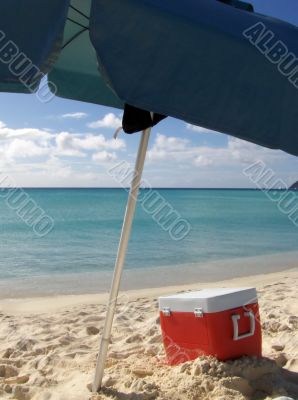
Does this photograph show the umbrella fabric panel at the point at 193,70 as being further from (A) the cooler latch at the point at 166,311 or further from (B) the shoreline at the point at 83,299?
(B) the shoreline at the point at 83,299

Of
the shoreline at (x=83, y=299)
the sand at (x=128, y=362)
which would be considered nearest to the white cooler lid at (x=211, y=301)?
the sand at (x=128, y=362)

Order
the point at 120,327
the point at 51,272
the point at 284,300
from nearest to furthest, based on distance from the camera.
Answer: the point at 120,327
the point at 284,300
the point at 51,272

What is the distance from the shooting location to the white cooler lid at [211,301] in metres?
3.11

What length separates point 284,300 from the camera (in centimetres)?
610

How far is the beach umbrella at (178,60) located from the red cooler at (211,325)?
1514mm

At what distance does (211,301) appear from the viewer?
3.10 m

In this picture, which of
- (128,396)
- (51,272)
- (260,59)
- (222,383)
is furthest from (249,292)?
(51,272)

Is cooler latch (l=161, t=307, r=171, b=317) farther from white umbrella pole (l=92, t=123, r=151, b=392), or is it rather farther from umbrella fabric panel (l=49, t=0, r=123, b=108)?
umbrella fabric panel (l=49, t=0, r=123, b=108)

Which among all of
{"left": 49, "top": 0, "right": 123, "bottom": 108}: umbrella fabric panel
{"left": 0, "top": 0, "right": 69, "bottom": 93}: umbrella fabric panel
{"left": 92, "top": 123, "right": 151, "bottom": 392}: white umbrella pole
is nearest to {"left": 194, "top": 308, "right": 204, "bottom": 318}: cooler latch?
{"left": 92, "top": 123, "right": 151, "bottom": 392}: white umbrella pole

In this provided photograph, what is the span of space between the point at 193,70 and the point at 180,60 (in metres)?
0.06

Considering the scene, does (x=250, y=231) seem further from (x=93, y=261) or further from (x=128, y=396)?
(x=128, y=396)

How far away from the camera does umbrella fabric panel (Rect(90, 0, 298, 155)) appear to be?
1.77 metres

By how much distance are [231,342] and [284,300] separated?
3.13m

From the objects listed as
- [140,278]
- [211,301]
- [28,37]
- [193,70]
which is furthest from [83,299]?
[28,37]
